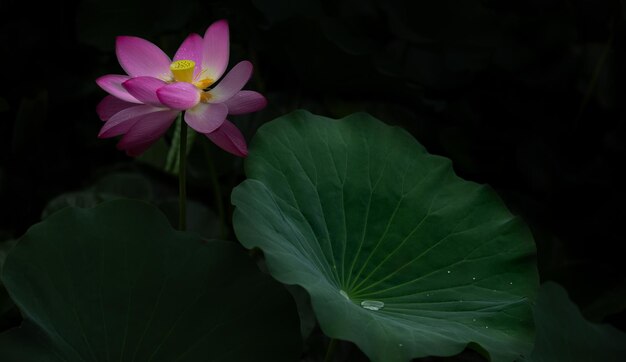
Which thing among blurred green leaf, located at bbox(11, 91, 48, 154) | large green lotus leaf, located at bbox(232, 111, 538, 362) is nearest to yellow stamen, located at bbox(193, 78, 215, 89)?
large green lotus leaf, located at bbox(232, 111, 538, 362)

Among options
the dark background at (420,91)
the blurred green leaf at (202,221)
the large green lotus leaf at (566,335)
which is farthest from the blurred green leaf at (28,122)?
the large green lotus leaf at (566,335)

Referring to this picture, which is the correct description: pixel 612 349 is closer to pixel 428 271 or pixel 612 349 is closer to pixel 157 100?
pixel 428 271

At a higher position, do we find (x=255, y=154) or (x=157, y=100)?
(x=157, y=100)

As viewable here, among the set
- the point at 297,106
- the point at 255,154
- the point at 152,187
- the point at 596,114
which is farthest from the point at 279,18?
the point at 596,114

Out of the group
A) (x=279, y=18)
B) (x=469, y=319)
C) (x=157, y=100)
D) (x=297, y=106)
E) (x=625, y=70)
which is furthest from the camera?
(x=625, y=70)

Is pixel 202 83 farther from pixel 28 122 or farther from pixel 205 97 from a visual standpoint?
pixel 28 122

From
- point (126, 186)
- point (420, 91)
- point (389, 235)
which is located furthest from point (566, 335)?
point (126, 186)

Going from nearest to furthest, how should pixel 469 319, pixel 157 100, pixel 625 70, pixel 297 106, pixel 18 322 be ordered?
pixel 157 100, pixel 469 319, pixel 18 322, pixel 297 106, pixel 625 70
